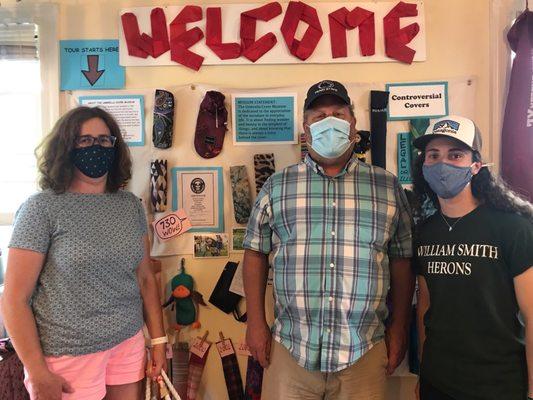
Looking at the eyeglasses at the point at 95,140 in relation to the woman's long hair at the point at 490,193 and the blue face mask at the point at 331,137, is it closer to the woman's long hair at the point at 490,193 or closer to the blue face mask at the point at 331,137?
the blue face mask at the point at 331,137

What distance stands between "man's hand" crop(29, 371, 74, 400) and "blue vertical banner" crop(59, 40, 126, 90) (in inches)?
47.3

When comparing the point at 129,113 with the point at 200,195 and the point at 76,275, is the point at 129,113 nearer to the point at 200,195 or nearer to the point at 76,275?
the point at 200,195

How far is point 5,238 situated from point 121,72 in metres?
0.95

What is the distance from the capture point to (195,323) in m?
1.77

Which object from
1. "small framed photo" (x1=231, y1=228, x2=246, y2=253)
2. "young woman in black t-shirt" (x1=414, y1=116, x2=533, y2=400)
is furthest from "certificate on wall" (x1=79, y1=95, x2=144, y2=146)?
"young woman in black t-shirt" (x1=414, y1=116, x2=533, y2=400)

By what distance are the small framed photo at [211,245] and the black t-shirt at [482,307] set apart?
3.01ft

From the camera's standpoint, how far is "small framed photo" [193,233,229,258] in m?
1.79

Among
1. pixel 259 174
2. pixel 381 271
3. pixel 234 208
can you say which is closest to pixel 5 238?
pixel 234 208

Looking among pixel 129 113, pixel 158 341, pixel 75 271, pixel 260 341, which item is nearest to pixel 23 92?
pixel 129 113

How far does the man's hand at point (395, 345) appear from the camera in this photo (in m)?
1.36

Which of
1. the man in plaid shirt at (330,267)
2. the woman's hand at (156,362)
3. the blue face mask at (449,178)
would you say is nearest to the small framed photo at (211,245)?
the man in plaid shirt at (330,267)

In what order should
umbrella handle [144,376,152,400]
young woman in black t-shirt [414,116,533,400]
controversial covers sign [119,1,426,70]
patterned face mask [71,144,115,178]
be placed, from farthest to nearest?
controversial covers sign [119,1,426,70]
umbrella handle [144,376,152,400]
patterned face mask [71,144,115,178]
young woman in black t-shirt [414,116,533,400]

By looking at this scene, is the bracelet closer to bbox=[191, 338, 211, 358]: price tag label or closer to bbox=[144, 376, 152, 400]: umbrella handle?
bbox=[144, 376, 152, 400]: umbrella handle

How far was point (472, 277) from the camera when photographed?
1.14m
